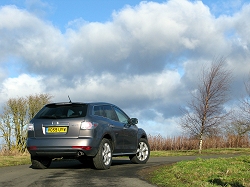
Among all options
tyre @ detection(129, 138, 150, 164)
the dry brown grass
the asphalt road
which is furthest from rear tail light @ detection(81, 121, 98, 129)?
the dry brown grass

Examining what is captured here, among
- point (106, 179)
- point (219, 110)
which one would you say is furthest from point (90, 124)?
point (219, 110)

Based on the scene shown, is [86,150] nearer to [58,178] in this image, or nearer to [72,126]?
[72,126]

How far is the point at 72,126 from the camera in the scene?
10.3 metres

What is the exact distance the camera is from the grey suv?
403 inches

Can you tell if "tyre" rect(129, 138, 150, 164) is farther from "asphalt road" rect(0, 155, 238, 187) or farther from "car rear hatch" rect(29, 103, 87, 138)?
"car rear hatch" rect(29, 103, 87, 138)

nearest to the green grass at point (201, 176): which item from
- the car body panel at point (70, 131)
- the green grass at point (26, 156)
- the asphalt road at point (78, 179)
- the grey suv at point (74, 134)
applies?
the asphalt road at point (78, 179)

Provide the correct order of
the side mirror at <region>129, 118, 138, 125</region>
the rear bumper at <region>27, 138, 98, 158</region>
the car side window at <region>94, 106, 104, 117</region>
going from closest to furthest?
the rear bumper at <region>27, 138, 98, 158</region>, the car side window at <region>94, 106, 104, 117</region>, the side mirror at <region>129, 118, 138, 125</region>

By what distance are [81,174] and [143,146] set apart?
161 inches

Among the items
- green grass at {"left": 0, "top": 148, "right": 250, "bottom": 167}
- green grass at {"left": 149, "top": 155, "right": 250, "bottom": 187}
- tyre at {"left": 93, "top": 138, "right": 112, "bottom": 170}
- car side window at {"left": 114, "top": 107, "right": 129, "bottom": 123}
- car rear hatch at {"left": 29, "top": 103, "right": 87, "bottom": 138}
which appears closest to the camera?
green grass at {"left": 149, "top": 155, "right": 250, "bottom": 187}

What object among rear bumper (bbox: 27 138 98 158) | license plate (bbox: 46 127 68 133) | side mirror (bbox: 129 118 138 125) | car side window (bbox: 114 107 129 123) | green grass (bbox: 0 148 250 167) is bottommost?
green grass (bbox: 0 148 250 167)

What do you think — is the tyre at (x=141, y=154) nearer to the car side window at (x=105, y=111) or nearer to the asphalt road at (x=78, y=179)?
the car side window at (x=105, y=111)

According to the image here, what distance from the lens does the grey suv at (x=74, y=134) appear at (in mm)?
10234

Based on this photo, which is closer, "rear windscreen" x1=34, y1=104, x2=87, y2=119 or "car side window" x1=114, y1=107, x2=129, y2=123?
"rear windscreen" x1=34, y1=104, x2=87, y2=119

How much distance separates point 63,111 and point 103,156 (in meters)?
1.59
